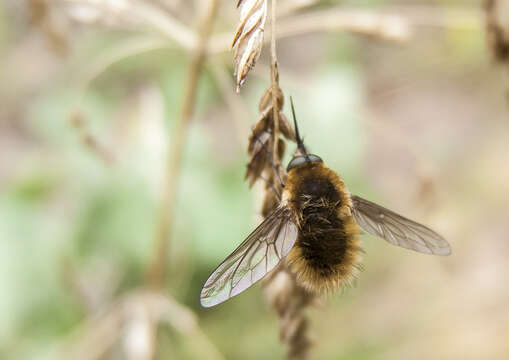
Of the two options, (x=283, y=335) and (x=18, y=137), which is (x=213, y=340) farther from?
(x=18, y=137)

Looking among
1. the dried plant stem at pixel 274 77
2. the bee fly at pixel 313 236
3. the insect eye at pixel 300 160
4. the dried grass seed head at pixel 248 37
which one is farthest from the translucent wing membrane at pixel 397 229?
the dried grass seed head at pixel 248 37

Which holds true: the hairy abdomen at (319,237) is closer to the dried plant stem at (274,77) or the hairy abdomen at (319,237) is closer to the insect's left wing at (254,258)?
the insect's left wing at (254,258)

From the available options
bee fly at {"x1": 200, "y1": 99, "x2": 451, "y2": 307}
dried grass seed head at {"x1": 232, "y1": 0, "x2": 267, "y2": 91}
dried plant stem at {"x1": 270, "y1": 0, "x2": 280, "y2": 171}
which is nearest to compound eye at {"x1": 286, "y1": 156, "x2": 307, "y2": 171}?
bee fly at {"x1": 200, "y1": 99, "x2": 451, "y2": 307}

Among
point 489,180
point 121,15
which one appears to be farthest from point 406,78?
point 121,15

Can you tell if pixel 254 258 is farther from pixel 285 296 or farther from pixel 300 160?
pixel 300 160

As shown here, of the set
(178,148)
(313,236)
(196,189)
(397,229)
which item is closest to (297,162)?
(313,236)
